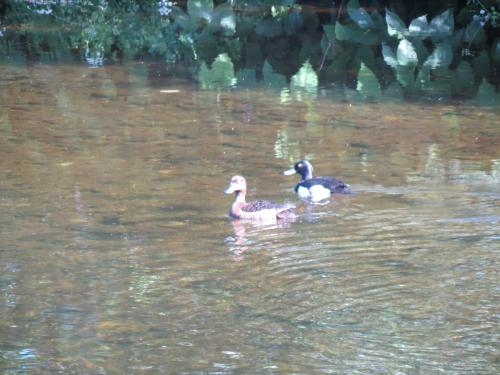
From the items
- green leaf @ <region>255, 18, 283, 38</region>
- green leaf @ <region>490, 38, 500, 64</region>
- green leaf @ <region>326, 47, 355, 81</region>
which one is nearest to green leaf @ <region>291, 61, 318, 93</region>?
green leaf @ <region>326, 47, 355, 81</region>

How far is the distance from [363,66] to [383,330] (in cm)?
1082

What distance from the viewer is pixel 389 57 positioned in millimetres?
17875

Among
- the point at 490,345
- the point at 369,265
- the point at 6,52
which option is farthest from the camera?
the point at 6,52

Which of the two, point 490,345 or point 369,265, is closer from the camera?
point 490,345

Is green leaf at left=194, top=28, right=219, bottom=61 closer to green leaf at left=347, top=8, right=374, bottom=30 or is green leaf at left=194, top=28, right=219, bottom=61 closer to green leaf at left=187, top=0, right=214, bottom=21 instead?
green leaf at left=187, top=0, right=214, bottom=21

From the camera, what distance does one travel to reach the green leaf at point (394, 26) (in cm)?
1875

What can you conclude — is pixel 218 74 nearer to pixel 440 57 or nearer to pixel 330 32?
pixel 330 32

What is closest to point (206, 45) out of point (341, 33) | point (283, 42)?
point (283, 42)

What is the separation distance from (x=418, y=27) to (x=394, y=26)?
20.1 inches

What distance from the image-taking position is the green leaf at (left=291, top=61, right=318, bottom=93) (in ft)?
52.9

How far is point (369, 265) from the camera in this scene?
796 centimetres

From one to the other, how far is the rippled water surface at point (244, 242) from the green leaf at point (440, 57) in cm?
365

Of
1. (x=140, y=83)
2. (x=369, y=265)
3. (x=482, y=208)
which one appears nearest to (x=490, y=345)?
(x=369, y=265)

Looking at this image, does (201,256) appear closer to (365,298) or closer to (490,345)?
(365,298)
